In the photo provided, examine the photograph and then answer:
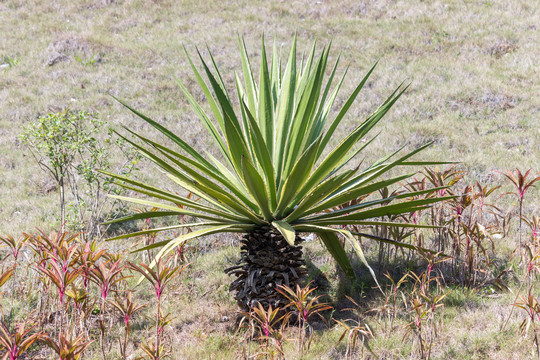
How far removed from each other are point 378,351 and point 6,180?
7.08 m

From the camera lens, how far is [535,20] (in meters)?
13.2

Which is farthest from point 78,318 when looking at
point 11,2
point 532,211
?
point 11,2

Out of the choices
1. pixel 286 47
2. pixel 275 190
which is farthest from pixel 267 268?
pixel 286 47

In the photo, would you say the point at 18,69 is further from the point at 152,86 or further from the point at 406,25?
the point at 406,25

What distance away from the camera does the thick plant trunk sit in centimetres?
353

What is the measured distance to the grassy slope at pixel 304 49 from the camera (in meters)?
3.82

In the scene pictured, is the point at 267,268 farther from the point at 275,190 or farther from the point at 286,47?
the point at 286,47

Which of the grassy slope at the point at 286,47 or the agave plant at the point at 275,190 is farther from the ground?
the grassy slope at the point at 286,47

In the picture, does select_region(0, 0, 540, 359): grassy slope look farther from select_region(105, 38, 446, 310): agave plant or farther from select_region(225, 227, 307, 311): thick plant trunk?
select_region(105, 38, 446, 310): agave plant

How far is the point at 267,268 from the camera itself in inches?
141

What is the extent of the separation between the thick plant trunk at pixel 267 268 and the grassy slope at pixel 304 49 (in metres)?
0.42

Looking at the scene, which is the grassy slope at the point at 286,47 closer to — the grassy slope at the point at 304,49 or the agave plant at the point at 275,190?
the grassy slope at the point at 304,49

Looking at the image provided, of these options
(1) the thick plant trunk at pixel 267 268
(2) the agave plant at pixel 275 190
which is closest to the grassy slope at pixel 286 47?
(2) the agave plant at pixel 275 190

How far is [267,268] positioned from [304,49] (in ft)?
33.4
